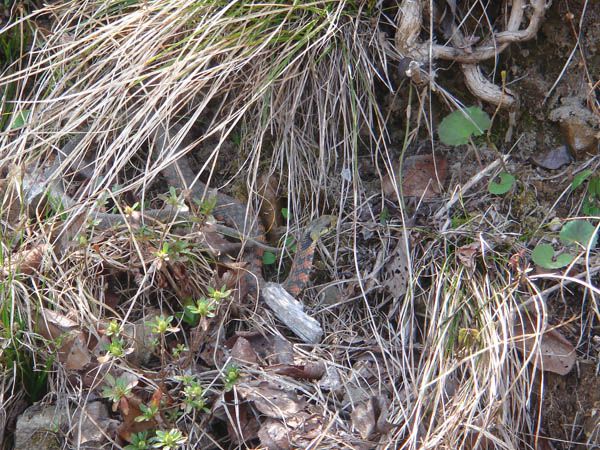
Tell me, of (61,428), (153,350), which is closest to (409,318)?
(153,350)

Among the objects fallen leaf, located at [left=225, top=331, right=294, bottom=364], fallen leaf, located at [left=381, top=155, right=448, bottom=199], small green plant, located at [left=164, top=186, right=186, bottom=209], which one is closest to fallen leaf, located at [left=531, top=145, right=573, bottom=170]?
fallen leaf, located at [left=381, top=155, right=448, bottom=199]

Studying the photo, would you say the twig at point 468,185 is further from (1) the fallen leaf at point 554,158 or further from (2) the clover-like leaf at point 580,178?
(2) the clover-like leaf at point 580,178

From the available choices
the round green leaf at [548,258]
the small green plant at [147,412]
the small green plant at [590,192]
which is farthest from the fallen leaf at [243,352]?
the small green plant at [590,192]

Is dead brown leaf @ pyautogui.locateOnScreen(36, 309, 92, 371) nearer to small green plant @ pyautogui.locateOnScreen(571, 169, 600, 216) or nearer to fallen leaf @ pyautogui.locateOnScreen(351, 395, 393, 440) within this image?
fallen leaf @ pyautogui.locateOnScreen(351, 395, 393, 440)

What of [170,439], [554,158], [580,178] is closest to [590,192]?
[580,178]

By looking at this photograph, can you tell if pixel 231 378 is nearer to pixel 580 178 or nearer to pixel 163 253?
pixel 163 253

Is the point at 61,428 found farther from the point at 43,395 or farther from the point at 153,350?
the point at 153,350

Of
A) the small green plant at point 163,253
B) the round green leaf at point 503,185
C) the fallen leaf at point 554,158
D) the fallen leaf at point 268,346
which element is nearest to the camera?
the small green plant at point 163,253
